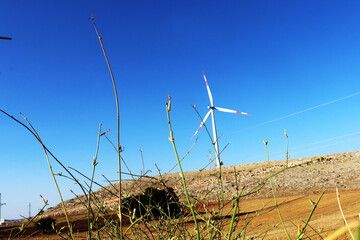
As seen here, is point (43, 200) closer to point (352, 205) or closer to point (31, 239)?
point (31, 239)

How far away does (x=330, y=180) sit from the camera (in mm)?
21094

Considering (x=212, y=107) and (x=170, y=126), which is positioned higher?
(x=212, y=107)

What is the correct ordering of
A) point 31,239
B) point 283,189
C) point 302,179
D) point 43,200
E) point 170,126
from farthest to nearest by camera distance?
1. point 302,179
2. point 283,189
3. point 31,239
4. point 43,200
5. point 170,126

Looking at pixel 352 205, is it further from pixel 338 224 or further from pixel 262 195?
pixel 262 195

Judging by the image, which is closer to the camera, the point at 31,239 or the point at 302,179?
the point at 31,239

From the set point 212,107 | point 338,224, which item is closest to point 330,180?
point 212,107

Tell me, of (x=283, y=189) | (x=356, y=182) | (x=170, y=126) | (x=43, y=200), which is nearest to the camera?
(x=170, y=126)

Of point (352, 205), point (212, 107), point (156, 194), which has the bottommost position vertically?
point (352, 205)

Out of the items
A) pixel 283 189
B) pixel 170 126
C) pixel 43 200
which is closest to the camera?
pixel 170 126

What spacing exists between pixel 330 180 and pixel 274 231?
15.6m

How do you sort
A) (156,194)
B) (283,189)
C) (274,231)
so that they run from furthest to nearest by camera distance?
(283,189) → (156,194) → (274,231)

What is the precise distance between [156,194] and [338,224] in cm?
882

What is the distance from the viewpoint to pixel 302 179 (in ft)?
75.4

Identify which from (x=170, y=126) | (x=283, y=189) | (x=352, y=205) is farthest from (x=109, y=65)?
(x=283, y=189)
